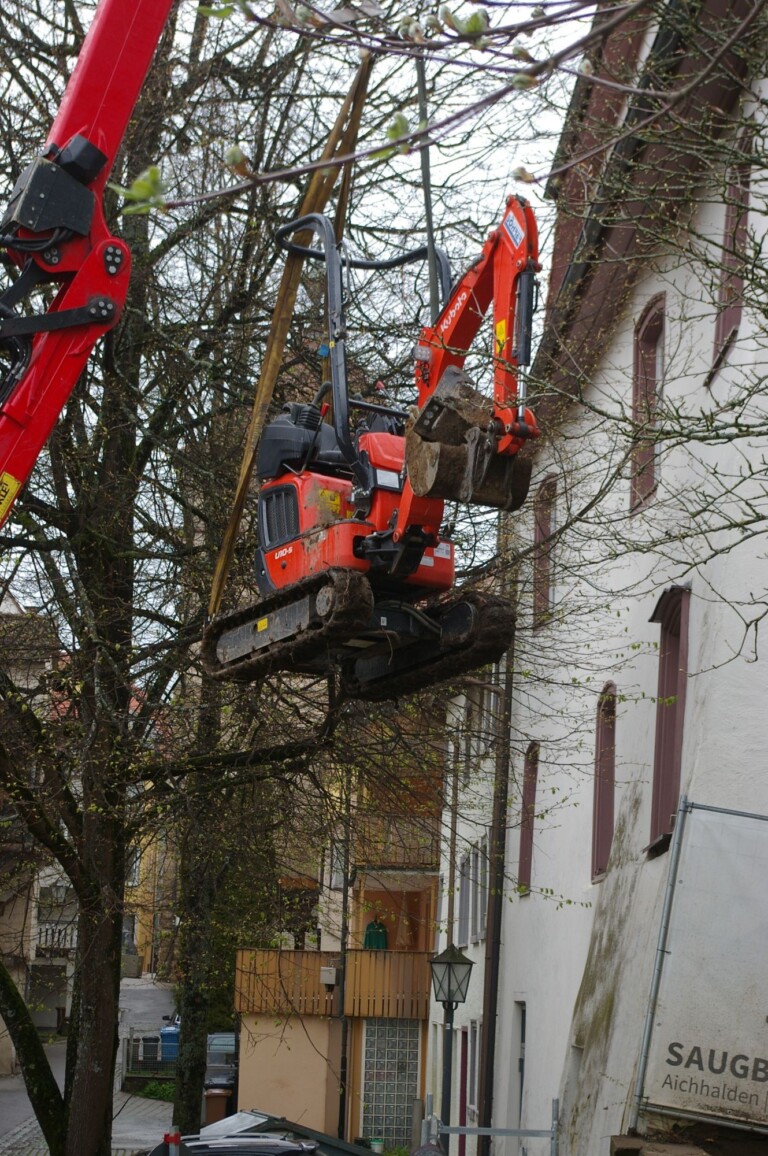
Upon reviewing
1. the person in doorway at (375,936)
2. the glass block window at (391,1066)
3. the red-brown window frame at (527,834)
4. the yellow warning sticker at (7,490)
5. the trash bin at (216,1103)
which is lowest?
the trash bin at (216,1103)

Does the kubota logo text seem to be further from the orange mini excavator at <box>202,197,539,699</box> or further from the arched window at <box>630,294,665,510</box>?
the arched window at <box>630,294,665,510</box>

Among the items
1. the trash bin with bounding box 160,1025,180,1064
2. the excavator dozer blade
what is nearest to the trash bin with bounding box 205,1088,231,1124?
the trash bin with bounding box 160,1025,180,1064

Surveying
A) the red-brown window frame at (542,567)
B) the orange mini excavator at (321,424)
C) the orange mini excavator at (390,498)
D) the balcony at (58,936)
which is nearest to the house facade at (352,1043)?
the balcony at (58,936)

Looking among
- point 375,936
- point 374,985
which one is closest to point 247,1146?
point 374,985

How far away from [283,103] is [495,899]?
41.2 feet

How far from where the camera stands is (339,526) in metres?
10.0

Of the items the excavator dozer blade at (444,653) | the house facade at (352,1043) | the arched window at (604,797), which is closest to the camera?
the excavator dozer blade at (444,653)

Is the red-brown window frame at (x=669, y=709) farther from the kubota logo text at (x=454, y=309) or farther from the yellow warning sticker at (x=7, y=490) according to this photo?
the yellow warning sticker at (x=7, y=490)

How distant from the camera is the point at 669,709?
572 inches

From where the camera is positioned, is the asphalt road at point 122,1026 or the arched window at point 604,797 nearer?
the arched window at point 604,797

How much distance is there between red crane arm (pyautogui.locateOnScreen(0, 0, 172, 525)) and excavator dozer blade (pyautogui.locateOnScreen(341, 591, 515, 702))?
2.82m

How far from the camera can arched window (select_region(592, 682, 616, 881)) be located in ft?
55.8

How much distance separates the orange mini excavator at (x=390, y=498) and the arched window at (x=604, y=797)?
253 inches

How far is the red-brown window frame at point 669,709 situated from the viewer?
13617 mm
